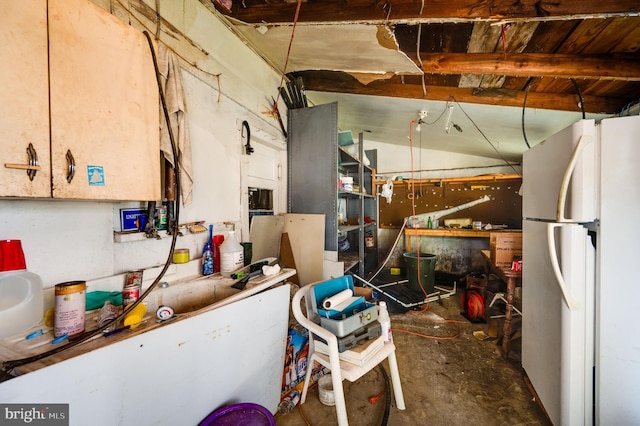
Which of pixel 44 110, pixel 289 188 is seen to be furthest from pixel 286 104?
pixel 44 110

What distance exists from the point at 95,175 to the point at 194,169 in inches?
29.0

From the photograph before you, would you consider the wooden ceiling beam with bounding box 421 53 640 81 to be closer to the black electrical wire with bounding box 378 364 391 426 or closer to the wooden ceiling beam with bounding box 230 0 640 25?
the wooden ceiling beam with bounding box 230 0 640 25

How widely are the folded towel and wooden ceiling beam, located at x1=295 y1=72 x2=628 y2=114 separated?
1.83 m

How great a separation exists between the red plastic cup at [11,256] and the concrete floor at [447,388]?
1.47 m

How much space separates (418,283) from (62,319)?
3.60m

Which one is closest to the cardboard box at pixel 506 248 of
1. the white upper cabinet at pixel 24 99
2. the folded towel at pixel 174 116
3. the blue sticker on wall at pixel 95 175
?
the folded towel at pixel 174 116

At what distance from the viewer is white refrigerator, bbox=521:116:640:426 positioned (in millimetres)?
1120

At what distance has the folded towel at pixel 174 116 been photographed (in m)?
1.28

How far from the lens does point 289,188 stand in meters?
2.70

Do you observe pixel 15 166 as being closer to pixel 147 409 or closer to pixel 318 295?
pixel 147 409

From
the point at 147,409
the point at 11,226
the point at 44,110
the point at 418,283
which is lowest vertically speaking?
the point at 418,283

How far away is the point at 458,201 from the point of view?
4.27 m

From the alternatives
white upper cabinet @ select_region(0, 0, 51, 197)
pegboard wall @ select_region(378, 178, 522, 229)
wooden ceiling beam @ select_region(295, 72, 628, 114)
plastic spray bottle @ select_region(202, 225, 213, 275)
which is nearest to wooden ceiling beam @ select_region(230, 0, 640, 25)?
wooden ceiling beam @ select_region(295, 72, 628, 114)

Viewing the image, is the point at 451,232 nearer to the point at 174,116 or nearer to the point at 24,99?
the point at 174,116
